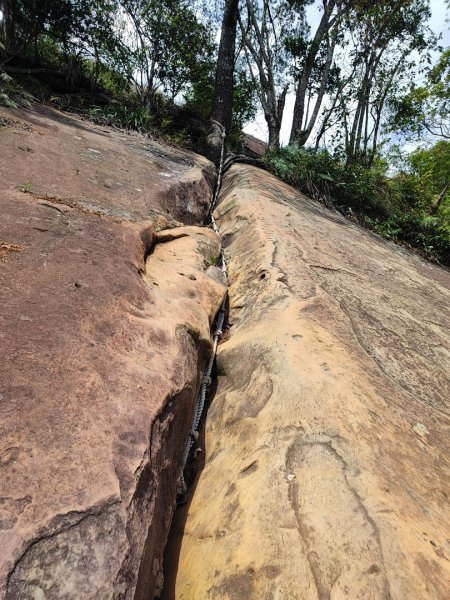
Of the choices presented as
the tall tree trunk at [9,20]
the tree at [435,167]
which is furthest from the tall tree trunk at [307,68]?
the tall tree trunk at [9,20]

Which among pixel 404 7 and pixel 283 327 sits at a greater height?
pixel 404 7

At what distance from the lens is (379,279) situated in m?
3.20

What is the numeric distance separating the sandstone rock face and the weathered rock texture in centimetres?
20

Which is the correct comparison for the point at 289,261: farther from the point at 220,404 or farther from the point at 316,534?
the point at 316,534

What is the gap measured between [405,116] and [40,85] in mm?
11653

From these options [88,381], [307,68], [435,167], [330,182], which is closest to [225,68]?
[307,68]

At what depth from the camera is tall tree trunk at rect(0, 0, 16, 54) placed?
25.3 ft

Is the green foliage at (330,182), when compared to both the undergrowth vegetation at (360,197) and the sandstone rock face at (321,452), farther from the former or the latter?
the sandstone rock face at (321,452)

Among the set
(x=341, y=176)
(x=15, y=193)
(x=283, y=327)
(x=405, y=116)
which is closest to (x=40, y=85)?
(x=341, y=176)

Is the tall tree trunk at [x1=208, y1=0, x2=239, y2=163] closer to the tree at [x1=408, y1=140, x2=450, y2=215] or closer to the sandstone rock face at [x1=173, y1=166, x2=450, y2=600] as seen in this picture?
the sandstone rock face at [x1=173, y1=166, x2=450, y2=600]

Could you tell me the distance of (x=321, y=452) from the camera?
1346 mm

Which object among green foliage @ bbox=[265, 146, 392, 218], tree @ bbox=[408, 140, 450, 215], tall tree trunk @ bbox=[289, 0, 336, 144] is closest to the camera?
green foliage @ bbox=[265, 146, 392, 218]

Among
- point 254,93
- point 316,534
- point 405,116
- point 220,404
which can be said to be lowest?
point 220,404

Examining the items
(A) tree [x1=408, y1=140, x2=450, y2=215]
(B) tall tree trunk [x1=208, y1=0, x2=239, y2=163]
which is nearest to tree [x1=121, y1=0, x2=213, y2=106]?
(B) tall tree trunk [x1=208, y1=0, x2=239, y2=163]
